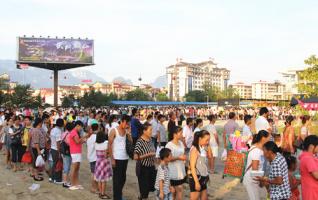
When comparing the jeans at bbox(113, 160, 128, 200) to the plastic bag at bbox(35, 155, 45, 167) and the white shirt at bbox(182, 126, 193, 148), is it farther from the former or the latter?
the white shirt at bbox(182, 126, 193, 148)

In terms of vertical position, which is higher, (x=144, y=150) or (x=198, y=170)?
(x=144, y=150)

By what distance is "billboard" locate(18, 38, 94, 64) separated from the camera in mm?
45562

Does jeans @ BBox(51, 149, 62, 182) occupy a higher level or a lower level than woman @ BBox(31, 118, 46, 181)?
lower

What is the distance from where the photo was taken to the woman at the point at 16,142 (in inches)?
456

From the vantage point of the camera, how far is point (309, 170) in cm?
462

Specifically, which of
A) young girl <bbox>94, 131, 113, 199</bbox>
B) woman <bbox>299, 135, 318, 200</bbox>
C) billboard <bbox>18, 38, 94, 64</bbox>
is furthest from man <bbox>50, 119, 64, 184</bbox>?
billboard <bbox>18, 38, 94, 64</bbox>

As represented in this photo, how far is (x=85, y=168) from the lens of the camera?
40.8 feet

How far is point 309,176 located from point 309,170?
0.10m

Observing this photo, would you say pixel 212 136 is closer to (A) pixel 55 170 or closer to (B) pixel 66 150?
(B) pixel 66 150

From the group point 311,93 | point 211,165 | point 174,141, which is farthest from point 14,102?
point 174,141

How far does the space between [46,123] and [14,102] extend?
A: 3449 cm

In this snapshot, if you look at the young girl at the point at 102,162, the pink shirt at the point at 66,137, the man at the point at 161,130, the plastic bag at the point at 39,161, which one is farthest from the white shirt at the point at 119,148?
the man at the point at 161,130

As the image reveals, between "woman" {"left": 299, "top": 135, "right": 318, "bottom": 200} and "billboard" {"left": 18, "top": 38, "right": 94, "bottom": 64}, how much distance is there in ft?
141

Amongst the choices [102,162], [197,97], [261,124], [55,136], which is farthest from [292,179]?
[197,97]
